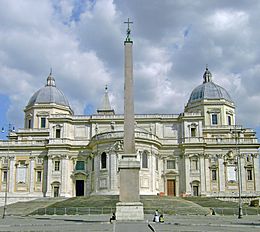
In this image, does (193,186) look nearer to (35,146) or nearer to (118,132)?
(118,132)

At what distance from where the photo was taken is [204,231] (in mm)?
20734

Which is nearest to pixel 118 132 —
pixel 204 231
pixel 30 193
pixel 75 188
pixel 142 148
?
pixel 142 148

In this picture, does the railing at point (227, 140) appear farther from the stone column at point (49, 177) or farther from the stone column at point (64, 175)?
the stone column at point (49, 177)

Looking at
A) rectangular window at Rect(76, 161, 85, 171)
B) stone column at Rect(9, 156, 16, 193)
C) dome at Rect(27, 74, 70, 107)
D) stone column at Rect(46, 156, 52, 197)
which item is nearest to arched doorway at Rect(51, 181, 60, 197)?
stone column at Rect(46, 156, 52, 197)

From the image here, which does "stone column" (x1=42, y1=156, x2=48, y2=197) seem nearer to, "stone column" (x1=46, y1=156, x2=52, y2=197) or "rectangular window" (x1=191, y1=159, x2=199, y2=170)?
"stone column" (x1=46, y1=156, x2=52, y2=197)

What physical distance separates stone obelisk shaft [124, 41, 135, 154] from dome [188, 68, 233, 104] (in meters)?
42.8

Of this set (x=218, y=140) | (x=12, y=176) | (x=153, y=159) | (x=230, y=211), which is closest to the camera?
(x=230, y=211)

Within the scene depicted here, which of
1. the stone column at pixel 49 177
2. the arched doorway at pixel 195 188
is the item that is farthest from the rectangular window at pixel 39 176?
the arched doorway at pixel 195 188

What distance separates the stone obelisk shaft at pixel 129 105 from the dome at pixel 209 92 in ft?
140

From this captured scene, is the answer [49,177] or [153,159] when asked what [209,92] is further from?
[49,177]

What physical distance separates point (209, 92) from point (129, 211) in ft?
162

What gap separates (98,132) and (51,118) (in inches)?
306

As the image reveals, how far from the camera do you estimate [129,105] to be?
1185 inches

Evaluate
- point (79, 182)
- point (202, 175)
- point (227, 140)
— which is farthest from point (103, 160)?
point (227, 140)
